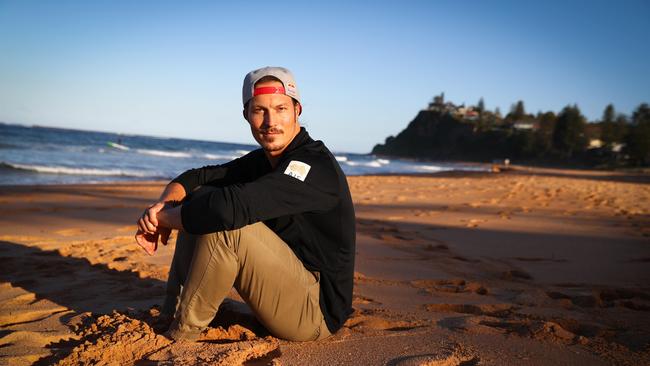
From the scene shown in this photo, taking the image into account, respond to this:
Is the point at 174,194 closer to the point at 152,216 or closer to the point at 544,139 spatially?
the point at 152,216

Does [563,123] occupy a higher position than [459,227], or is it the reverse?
[563,123]

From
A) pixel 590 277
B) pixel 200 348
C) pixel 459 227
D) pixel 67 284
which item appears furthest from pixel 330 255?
pixel 459 227

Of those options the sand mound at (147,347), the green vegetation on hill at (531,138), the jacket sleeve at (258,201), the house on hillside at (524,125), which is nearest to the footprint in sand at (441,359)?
the sand mound at (147,347)

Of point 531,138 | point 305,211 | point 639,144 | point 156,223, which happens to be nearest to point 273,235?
point 305,211

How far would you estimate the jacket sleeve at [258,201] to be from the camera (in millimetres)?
1712

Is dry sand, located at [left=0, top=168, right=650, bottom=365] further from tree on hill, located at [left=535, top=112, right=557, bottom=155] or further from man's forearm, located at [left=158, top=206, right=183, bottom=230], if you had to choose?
tree on hill, located at [left=535, top=112, right=557, bottom=155]

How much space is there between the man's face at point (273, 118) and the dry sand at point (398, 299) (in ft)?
3.40

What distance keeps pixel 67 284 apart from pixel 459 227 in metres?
5.38

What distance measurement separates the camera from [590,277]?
12.5 feet

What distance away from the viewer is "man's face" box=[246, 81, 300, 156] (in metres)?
2.10

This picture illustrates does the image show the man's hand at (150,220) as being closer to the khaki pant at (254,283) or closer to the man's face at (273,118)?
the khaki pant at (254,283)

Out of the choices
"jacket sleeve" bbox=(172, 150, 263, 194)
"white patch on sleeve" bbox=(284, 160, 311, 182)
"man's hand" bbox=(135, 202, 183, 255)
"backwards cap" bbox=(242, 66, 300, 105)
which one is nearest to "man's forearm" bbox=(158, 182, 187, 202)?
"jacket sleeve" bbox=(172, 150, 263, 194)

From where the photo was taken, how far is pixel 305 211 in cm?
188

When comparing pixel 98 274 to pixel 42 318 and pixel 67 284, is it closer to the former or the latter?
pixel 67 284
